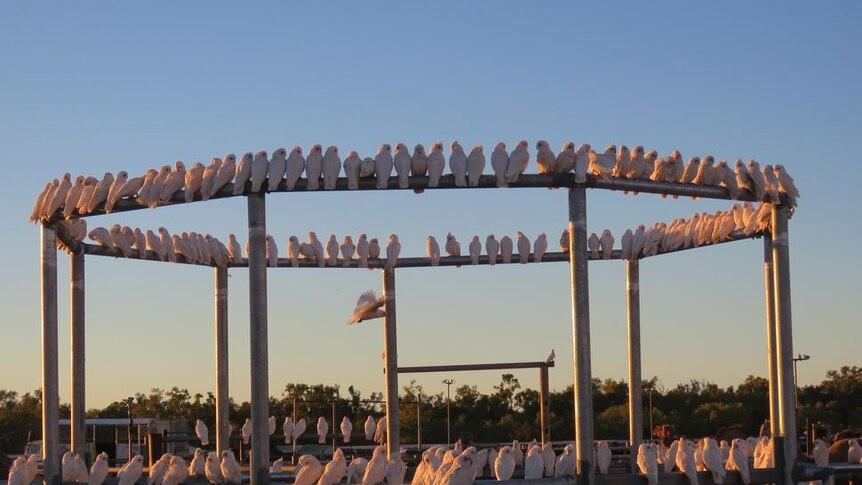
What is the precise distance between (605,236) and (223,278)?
7939 mm

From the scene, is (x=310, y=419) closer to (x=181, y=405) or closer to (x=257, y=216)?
(x=181, y=405)

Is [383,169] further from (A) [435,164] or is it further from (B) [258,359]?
(B) [258,359]

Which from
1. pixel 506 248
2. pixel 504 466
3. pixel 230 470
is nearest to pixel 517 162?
pixel 504 466

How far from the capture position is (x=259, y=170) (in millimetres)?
22031

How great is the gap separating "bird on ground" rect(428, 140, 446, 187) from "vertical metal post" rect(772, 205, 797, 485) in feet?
20.7

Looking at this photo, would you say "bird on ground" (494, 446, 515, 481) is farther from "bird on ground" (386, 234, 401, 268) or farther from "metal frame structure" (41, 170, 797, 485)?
"bird on ground" (386, 234, 401, 268)

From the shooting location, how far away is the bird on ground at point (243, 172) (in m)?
22.1

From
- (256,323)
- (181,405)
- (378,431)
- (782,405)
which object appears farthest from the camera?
(181,405)

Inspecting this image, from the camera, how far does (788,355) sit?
24531 mm

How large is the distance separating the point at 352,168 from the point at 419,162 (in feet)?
3.33

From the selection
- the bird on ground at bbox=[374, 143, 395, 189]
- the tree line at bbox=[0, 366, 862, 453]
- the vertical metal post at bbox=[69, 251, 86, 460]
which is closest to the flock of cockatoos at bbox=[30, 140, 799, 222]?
the bird on ground at bbox=[374, 143, 395, 189]

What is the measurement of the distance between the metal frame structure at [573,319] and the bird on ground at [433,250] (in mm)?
329

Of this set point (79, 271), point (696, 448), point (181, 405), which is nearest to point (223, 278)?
point (79, 271)

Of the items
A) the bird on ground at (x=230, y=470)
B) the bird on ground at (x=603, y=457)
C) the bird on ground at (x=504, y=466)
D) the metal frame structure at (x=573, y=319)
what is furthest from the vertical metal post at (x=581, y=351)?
the bird on ground at (x=230, y=470)
